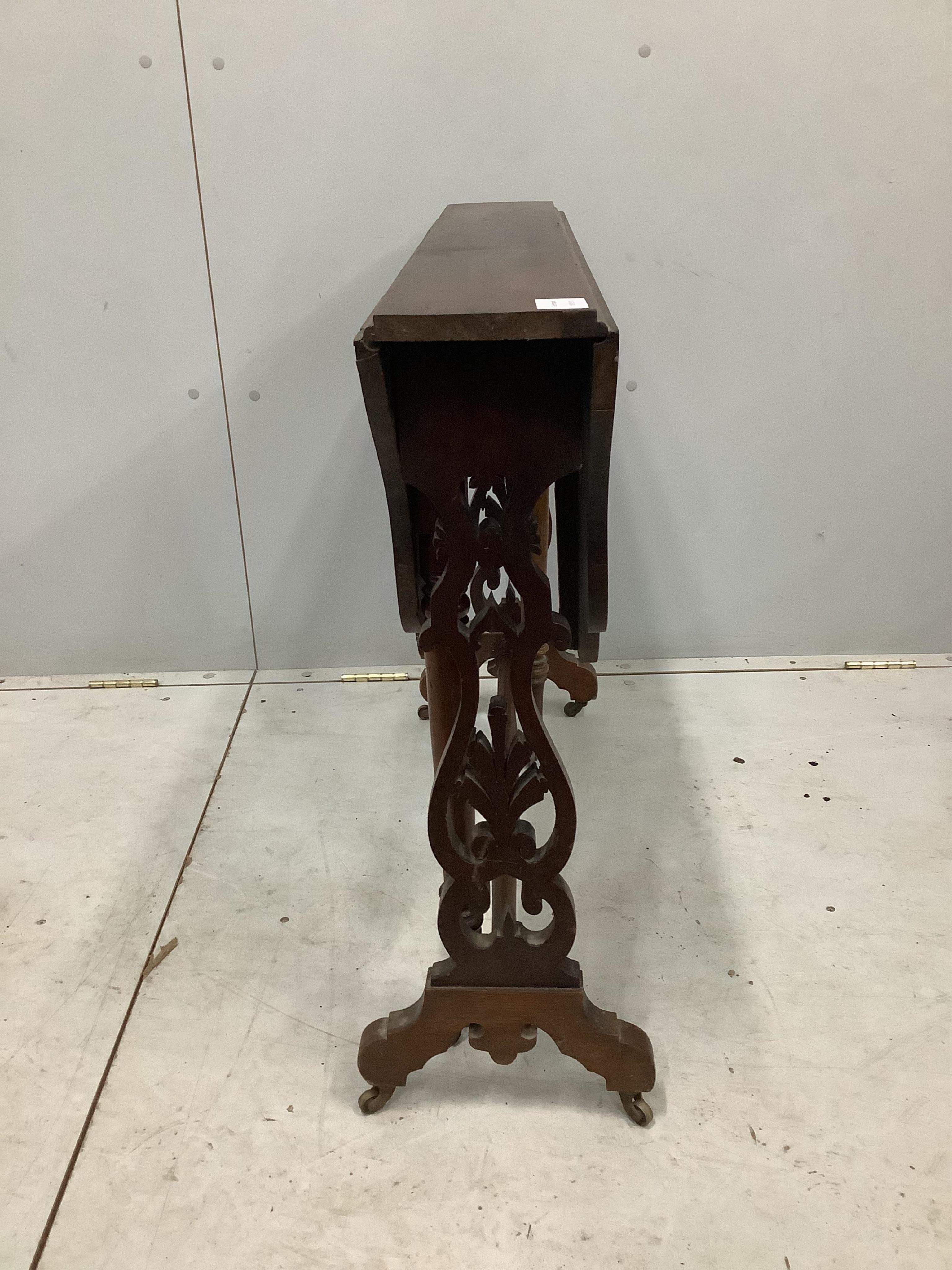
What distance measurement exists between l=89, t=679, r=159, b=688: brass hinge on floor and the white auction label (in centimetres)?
170

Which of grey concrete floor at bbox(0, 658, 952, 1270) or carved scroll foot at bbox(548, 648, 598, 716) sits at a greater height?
carved scroll foot at bbox(548, 648, 598, 716)

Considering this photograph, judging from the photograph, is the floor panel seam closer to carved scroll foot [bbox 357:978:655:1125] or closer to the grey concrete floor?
the grey concrete floor

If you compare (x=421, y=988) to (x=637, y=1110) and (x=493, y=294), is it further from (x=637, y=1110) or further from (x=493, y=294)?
(x=493, y=294)

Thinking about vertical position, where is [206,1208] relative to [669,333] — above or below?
below

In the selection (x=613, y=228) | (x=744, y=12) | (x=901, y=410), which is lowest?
(x=901, y=410)

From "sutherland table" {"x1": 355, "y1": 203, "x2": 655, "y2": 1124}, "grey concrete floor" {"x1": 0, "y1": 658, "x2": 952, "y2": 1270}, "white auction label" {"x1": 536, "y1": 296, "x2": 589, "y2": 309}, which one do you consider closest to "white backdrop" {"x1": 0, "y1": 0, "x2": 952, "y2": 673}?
"grey concrete floor" {"x1": 0, "y1": 658, "x2": 952, "y2": 1270}

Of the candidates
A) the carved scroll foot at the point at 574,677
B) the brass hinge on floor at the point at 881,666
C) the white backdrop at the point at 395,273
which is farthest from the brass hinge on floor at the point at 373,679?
the brass hinge on floor at the point at 881,666

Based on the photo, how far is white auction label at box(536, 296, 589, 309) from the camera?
0.87m

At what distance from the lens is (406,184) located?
75.7 inches

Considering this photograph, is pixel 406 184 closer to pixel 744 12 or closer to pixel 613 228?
pixel 613 228

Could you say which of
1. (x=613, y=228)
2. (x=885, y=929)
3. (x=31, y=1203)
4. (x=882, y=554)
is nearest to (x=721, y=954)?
(x=885, y=929)

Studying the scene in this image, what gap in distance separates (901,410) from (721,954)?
1.33 metres

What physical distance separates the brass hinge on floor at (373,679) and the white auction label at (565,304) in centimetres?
148

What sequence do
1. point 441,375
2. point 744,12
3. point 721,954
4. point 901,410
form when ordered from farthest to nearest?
point 901,410, point 744,12, point 721,954, point 441,375
